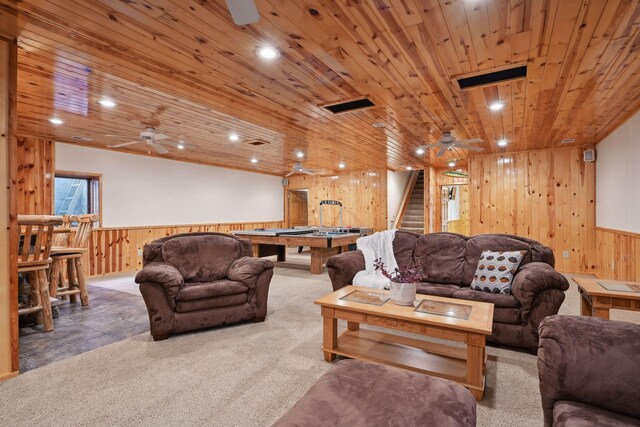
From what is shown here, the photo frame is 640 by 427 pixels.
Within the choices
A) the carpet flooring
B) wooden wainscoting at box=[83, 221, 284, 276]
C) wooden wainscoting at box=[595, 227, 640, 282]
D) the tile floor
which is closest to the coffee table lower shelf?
the carpet flooring

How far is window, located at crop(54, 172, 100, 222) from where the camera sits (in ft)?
19.7

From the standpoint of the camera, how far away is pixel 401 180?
10430 millimetres

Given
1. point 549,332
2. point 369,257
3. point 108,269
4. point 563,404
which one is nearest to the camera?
point 563,404

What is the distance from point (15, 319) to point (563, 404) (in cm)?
340

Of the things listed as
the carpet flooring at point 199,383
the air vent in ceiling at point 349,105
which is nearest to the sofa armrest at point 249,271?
the carpet flooring at point 199,383

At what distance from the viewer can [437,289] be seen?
315 centimetres

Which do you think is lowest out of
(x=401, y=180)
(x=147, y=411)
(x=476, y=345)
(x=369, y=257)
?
(x=147, y=411)

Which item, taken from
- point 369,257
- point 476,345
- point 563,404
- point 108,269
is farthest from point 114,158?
point 563,404

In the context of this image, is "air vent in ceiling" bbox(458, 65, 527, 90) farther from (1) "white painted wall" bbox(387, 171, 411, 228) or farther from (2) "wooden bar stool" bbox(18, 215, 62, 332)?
(1) "white painted wall" bbox(387, 171, 411, 228)

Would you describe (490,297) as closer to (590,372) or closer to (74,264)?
(590,372)

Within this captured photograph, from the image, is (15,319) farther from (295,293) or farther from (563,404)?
(563,404)

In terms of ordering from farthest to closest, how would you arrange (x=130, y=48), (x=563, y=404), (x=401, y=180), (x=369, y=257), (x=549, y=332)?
(x=401, y=180) < (x=369, y=257) < (x=130, y=48) < (x=549, y=332) < (x=563, y=404)

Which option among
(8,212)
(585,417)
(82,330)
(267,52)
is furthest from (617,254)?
(8,212)

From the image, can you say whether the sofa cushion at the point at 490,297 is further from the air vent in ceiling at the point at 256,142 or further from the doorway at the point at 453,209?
the doorway at the point at 453,209
